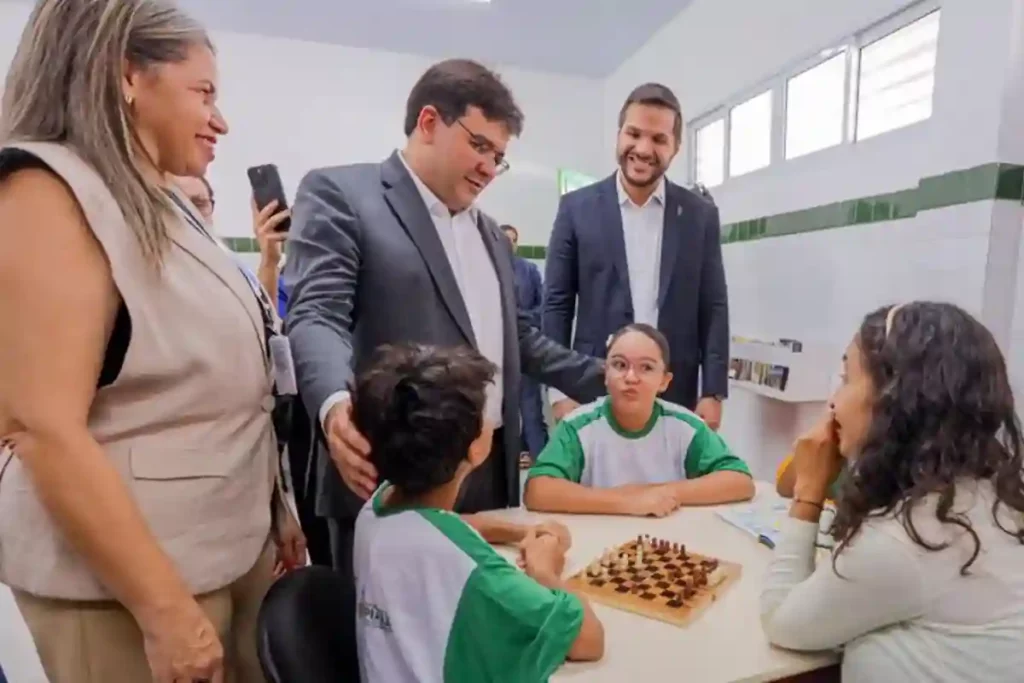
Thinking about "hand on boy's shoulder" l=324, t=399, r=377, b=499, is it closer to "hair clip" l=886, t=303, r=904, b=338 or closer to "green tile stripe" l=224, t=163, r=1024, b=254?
"green tile stripe" l=224, t=163, r=1024, b=254

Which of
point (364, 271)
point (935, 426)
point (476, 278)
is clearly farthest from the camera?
point (476, 278)

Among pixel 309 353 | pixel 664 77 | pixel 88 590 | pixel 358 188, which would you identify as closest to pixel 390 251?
pixel 358 188

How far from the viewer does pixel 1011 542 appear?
1.02m

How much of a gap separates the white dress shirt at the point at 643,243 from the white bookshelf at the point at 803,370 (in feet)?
2.55

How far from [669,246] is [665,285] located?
0.42ft

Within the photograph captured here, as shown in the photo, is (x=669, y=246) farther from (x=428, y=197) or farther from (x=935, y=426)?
(x=935, y=426)

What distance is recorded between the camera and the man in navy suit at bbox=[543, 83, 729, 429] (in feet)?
7.89

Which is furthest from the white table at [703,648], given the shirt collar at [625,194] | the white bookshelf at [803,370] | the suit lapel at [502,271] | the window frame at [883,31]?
the window frame at [883,31]

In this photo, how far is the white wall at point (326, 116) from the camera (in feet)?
15.5

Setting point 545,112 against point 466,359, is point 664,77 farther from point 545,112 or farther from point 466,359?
point 466,359

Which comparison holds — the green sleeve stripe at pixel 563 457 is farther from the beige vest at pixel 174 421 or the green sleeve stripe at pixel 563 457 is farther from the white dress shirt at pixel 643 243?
the beige vest at pixel 174 421

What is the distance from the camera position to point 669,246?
2.41 metres

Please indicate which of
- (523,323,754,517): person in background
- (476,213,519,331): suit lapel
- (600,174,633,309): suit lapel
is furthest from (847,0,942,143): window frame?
(476,213,519,331): suit lapel

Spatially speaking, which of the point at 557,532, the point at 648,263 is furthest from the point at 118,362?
the point at 648,263
